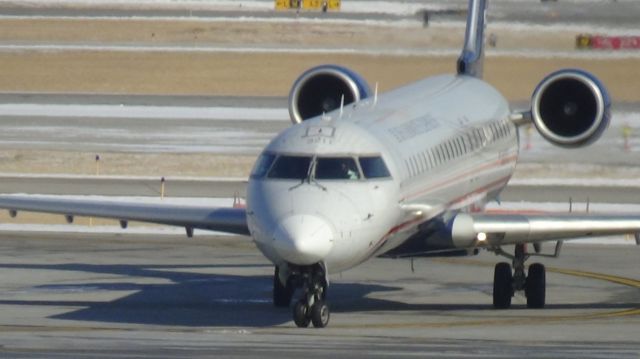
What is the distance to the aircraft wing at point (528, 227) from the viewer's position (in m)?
23.0

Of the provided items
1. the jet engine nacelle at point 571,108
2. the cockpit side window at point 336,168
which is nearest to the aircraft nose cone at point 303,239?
the cockpit side window at point 336,168

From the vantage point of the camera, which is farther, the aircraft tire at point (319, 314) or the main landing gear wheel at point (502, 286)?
the main landing gear wheel at point (502, 286)

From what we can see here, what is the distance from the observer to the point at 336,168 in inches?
827

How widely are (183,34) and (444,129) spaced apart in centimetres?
5057

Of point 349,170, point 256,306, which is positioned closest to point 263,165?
point 349,170

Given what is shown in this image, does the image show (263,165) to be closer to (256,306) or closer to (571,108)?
(256,306)

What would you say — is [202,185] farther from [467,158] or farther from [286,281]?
[286,281]

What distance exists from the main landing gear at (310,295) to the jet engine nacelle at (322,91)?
24.4 feet

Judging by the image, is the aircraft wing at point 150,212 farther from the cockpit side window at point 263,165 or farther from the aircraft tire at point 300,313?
the aircraft tire at point 300,313

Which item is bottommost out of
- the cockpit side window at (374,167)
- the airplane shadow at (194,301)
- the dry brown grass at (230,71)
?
the dry brown grass at (230,71)

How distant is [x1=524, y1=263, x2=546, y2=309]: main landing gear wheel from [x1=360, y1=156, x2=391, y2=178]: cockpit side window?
3545 mm

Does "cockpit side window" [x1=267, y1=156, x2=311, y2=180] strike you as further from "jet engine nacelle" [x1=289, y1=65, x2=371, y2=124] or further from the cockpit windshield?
"jet engine nacelle" [x1=289, y1=65, x2=371, y2=124]

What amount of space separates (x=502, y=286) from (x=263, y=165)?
14.7ft

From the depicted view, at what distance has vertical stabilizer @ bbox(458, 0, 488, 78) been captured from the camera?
100 feet
